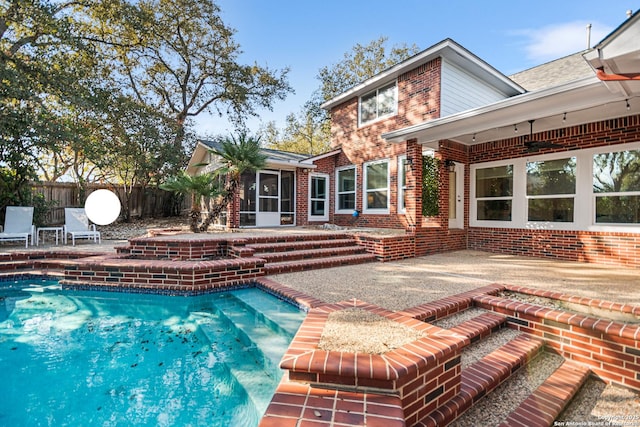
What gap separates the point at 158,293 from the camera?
4.96 meters

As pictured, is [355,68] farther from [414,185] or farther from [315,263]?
[315,263]

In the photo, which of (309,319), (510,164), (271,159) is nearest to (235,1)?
(271,159)

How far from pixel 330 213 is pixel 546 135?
7232 mm

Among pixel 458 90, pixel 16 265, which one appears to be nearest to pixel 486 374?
pixel 16 265

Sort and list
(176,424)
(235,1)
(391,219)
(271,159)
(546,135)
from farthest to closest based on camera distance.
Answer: (235,1) → (271,159) → (391,219) → (546,135) → (176,424)

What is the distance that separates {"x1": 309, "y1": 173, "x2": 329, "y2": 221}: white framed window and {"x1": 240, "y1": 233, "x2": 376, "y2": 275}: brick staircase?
14.6 ft

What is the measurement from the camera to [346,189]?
1170 centimetres

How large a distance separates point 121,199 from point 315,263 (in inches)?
517

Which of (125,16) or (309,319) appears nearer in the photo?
(309,319)

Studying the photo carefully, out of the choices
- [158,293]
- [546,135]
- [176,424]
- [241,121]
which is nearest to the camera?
[176,424]

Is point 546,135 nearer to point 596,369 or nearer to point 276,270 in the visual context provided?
point 596,369

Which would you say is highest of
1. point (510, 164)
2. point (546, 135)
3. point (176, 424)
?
point (546, 135)

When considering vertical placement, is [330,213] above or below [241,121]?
below

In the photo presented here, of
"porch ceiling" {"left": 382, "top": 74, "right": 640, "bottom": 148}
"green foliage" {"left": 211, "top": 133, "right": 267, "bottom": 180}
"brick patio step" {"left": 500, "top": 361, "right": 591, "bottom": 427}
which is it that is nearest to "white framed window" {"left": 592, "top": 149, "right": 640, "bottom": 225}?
"porch ceiling" {"left": 382, "top": 74, "right": 640, "bottom": 148}
